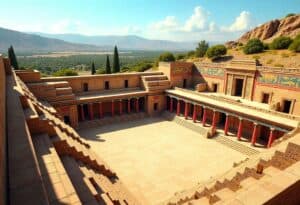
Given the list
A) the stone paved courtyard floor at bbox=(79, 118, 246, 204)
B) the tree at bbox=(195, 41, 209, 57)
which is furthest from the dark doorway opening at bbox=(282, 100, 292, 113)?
the tree at bbox=(195, 41, 209, 57)

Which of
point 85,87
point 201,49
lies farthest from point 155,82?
point 201,49

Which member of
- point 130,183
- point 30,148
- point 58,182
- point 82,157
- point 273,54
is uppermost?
point 273,54

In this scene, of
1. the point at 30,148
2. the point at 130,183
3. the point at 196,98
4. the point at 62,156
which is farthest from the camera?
the point at 196,98

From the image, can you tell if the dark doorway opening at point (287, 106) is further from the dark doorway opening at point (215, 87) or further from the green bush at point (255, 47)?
the green bush at point (255, 47)

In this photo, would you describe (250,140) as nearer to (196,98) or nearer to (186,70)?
(196,98)

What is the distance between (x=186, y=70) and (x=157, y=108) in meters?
8.12

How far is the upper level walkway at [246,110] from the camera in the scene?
702 inches

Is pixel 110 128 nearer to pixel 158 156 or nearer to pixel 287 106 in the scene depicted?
pixel 158 156

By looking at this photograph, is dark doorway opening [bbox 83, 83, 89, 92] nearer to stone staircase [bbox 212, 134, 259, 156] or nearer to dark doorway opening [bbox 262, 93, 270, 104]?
stone staircase [bbox 212, 134, 259, 156]

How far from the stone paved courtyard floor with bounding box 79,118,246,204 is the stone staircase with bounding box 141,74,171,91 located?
6205 millimetres

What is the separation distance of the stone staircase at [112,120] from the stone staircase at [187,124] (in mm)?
3425

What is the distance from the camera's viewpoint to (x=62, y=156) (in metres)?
10.2

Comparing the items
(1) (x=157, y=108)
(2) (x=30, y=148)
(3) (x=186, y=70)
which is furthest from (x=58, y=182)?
(3) (x=186, y=70)

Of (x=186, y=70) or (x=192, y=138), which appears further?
(x=186, y=70)
